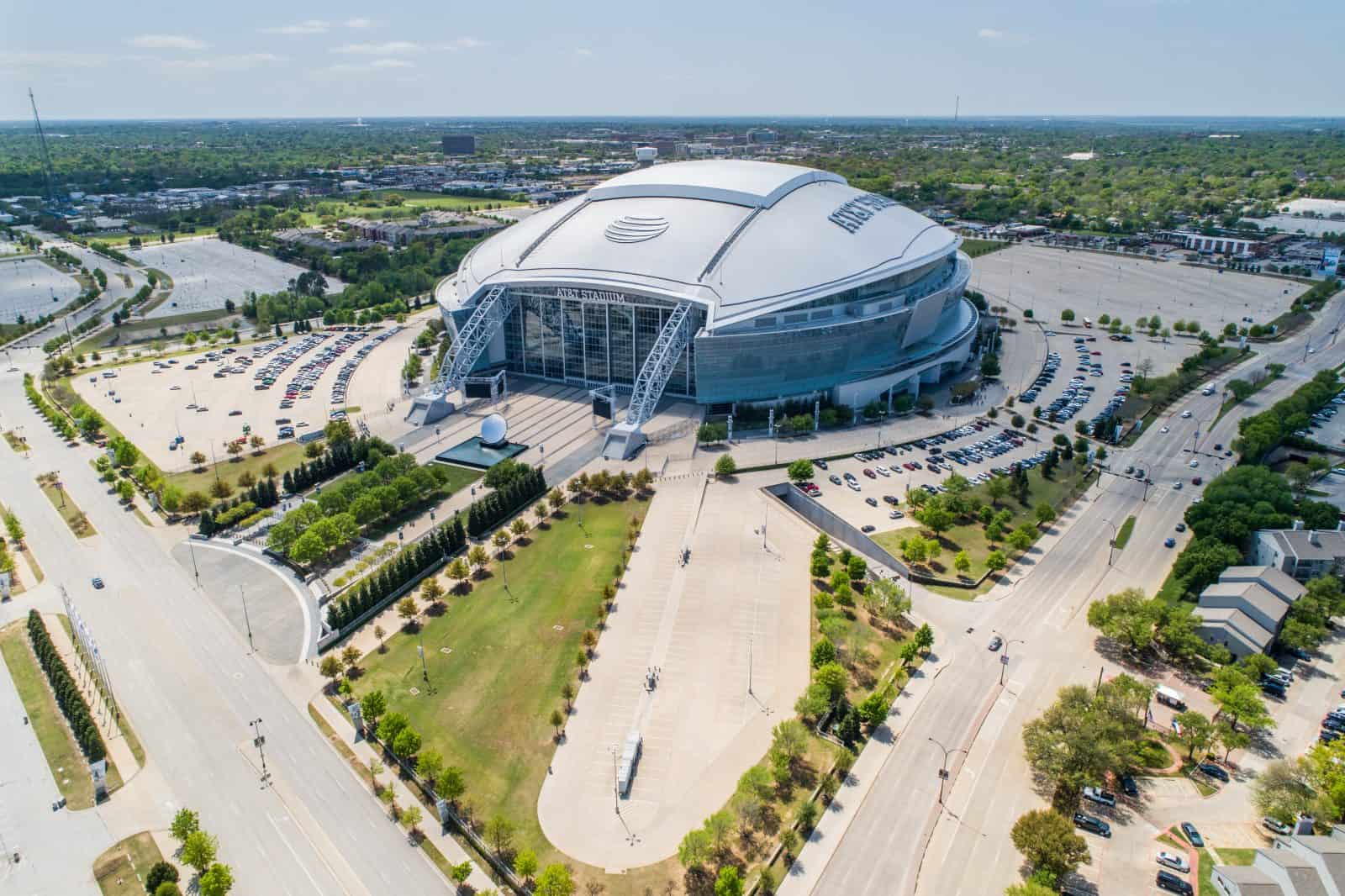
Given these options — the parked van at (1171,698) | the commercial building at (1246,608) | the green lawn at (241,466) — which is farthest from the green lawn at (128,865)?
the commercial building at (1246,608)

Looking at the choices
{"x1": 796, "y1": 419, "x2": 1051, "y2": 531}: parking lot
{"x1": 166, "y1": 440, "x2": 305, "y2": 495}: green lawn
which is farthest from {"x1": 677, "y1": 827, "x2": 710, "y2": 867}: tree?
{"x1": 166, "y1": 440, "x2": 305, "y2": 495}: green lawn

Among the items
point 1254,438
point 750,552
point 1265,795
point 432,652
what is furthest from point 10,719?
point 1254,438

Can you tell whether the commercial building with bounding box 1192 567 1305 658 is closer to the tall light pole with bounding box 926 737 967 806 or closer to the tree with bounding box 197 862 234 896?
the tall light pole with bounding box 926 737 967 806

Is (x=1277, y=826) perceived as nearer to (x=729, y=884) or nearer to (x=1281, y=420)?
(x=729, y=884)

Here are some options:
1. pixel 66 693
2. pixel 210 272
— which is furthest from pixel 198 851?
pixel 210 272

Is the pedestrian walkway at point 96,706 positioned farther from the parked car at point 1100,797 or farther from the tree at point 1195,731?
the tree at point 1195,731

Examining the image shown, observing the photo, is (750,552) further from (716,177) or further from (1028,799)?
(716,177)
